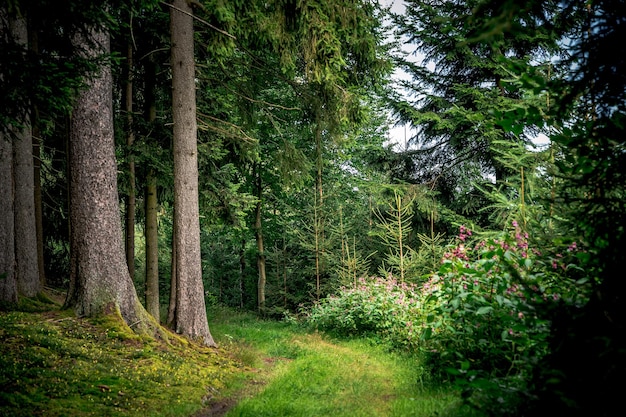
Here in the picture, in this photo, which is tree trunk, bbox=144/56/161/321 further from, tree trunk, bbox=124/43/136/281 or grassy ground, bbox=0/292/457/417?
grassy ground, bbox=0/292/457/417

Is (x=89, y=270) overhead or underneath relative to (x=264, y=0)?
underneath

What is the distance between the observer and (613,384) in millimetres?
1796

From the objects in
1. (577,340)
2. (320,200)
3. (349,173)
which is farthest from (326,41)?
(349,173)

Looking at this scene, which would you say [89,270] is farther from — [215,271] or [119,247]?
[215,271]

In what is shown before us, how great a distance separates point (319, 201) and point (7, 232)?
9.89m

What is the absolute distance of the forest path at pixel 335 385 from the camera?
4.50 metres

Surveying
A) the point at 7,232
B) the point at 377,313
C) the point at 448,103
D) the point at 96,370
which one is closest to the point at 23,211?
the point at 7,232

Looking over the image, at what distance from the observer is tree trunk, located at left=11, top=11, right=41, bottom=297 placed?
26.3ft

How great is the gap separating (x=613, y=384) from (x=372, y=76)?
853 centimetres

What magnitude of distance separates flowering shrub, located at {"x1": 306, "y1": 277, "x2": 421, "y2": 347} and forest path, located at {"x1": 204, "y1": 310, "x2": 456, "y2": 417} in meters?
0.49

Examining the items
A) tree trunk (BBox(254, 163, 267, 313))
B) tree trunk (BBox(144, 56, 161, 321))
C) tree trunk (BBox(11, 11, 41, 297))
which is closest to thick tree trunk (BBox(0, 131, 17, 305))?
tree trunk (BBox(11, 11, 41, 297))

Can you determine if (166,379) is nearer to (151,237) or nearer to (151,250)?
(151,250)

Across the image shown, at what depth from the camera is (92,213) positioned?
5996 mm

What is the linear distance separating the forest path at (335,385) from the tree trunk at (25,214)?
472 cm
